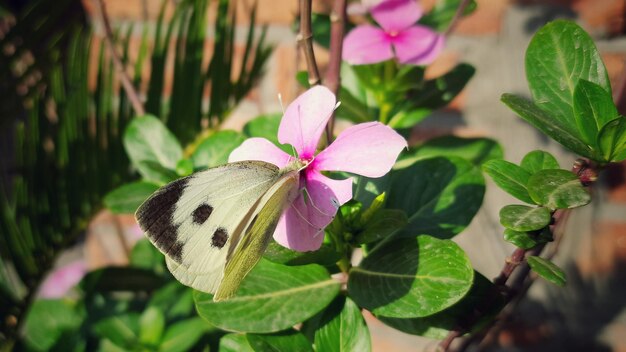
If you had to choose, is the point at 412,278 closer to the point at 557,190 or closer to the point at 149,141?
the point at 557,190

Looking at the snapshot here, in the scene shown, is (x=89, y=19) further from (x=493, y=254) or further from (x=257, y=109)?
(x=493, y=254)

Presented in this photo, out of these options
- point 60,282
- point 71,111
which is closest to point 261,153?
point 71,111

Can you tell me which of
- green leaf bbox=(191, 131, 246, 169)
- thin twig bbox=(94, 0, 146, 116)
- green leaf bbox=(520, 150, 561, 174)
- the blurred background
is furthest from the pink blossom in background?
green leaf bbox=(520, 150, 561, 174)

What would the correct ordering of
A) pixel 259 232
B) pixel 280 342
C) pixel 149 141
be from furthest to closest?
pixel 149 141 < pixel 280 342 < pixel 259 232

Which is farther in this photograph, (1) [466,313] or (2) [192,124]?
(2) [192,124]

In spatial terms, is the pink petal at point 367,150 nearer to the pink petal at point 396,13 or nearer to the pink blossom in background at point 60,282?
the pink petal at point 396,13

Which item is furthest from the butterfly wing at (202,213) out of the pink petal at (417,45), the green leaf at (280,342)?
the pink petal at (417,45)

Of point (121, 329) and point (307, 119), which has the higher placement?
point (307, 119)
